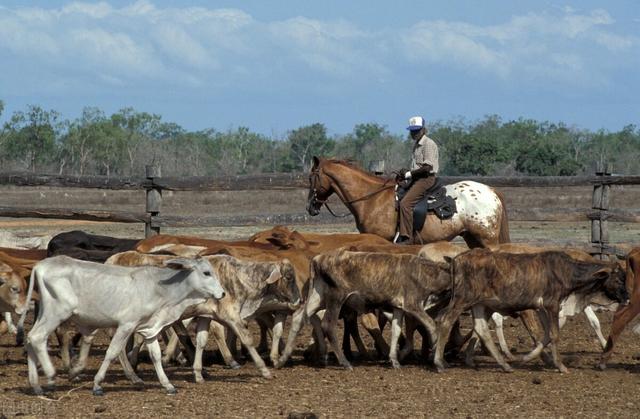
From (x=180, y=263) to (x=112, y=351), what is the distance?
982 millimetres

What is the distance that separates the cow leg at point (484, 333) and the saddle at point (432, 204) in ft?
14.2

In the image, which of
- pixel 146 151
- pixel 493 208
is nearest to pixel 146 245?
pixel 493 208

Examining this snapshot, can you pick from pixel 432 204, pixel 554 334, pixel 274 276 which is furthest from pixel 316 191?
pixel 554 334

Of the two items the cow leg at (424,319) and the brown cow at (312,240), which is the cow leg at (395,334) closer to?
the cow leg at (424,319)

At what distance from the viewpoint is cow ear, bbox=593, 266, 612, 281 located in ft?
40.9

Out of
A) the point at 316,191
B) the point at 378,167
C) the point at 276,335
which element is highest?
the point at 378,167

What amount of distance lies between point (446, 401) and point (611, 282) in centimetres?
315

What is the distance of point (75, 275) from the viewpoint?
33.9ft

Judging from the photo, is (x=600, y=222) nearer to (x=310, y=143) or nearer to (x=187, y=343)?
(x=187, y=343)

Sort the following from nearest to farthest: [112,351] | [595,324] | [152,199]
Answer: [112,351] → [595,324] → [152,199]

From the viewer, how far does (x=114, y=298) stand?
1041cm

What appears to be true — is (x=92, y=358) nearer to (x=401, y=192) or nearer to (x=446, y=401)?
(x=446, y=401)

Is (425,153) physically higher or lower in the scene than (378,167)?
higher

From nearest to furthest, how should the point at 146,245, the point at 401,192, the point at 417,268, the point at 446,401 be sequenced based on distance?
the point at 446,401, the point at 417,268, the point at 146,245, the point at 401,192
